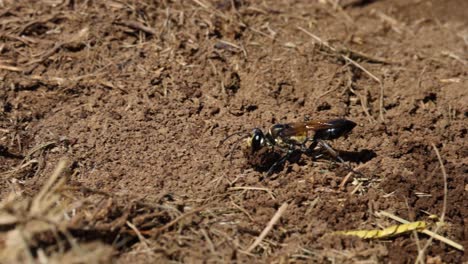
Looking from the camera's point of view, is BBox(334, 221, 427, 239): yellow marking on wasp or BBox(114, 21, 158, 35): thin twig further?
BBox(114, 21, 158, 35): thin twig

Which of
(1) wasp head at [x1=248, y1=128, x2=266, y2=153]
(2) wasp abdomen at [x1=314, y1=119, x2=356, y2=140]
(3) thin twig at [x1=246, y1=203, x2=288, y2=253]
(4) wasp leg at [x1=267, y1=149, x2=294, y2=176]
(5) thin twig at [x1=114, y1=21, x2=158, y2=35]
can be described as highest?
(5) thin twig at [x1=114, y1=21, x2=158, y2=35]

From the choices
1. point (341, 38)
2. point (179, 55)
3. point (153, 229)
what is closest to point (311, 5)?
point (341, 38)

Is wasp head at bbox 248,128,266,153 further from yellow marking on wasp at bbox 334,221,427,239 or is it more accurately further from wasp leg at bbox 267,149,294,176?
yellow marking on wasp at bbox 334,221,427,239

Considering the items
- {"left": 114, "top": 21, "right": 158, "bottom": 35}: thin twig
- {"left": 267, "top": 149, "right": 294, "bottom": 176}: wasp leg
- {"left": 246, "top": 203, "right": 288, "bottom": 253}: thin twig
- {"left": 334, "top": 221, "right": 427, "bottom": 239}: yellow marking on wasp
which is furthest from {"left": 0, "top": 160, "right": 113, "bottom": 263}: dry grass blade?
{"left": 114, "top": 21, "right": 158, "bottom": 35}: thin twig

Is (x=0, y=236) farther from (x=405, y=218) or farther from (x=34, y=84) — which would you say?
(x=405, y=218)

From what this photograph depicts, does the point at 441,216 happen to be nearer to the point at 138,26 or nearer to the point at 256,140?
the point at 256,140

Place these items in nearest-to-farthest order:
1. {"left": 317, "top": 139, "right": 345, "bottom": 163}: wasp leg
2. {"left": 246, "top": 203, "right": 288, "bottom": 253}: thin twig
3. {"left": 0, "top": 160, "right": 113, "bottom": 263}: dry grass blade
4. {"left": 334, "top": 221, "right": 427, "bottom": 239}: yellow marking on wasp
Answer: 1. {"left": 0, "top": 160, "right": 113, "bottom": 263}: dry grass blade
2. {"left": 246, "top": 203, "right": 288, "bottom": 253}: thin twig
3. {"left": 334, "top": 221, "right": 427, "bottom": 239}: yellow marking on wasp
4. {"left": 317, "top": 139, "right": 345, "bottom": 163}: wasp leg
